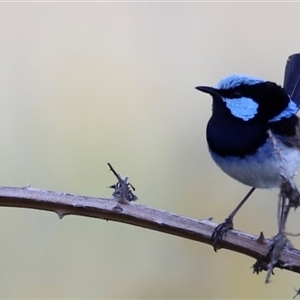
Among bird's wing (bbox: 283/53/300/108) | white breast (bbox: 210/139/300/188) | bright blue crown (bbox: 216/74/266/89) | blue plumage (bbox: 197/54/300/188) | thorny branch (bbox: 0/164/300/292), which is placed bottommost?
thorny branch (bbox: 0/164/300/292)

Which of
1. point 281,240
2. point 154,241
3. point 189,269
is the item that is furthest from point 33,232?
point 281,240

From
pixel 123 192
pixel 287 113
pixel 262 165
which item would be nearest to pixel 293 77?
pixel 287 113

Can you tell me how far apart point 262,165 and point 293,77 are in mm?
357

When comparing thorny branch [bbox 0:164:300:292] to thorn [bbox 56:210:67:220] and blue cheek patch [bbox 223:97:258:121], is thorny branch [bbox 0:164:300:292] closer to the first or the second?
thorn [bbox 56:210:67:220]

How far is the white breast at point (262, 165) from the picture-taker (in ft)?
3.07

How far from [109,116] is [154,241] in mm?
397

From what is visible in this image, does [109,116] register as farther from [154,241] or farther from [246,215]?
[246,215]

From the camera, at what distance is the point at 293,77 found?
121cm

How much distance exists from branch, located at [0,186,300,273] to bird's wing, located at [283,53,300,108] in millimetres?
623

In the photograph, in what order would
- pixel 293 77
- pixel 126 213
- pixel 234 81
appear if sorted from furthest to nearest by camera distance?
pixel 293 77 → pixel 234 81 → pixel 126 213

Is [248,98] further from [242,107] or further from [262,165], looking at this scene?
[262,165]

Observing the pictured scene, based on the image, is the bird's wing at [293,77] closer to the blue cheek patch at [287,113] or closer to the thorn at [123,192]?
the blue cheek patch at [287,113]

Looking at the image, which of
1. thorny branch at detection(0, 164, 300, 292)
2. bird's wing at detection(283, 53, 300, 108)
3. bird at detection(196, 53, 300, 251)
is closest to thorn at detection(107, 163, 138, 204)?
thorny branch at detection(0, 164, 300, 292)

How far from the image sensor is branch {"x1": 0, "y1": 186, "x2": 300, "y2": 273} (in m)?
0.65
